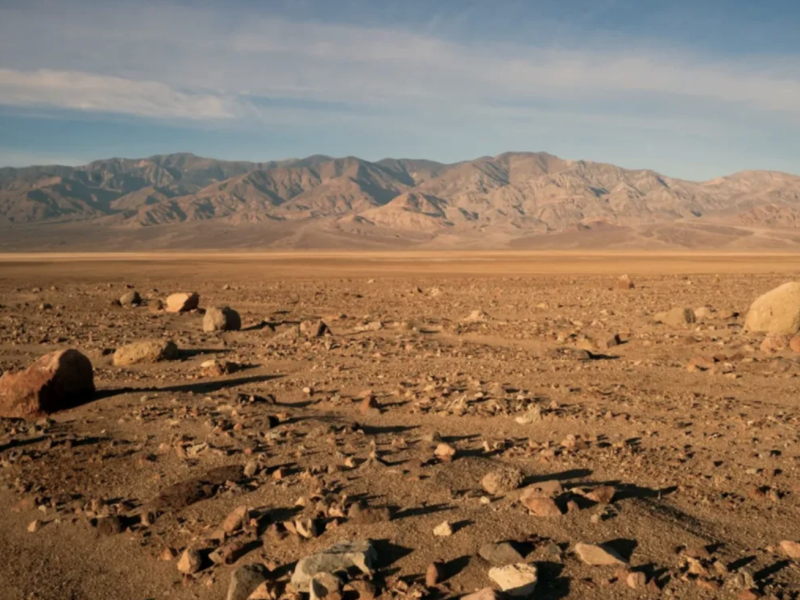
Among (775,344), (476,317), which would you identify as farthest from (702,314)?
(476,317)

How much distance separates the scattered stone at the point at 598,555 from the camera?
182 inches

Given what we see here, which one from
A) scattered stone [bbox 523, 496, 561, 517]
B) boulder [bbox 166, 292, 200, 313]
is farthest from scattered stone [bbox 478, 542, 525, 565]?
boulder [bbox 166, 292, 200, 313]

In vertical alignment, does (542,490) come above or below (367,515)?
above

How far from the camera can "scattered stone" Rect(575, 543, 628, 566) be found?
15.2 ft

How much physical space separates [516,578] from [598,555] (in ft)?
2.21

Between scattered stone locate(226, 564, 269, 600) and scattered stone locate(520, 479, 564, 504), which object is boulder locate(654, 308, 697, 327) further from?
scattered stone locate(226, 564, 269, 600)

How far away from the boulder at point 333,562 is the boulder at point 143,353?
820 centimetres

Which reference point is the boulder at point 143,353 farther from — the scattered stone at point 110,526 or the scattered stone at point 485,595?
the scattered stone at point 485,595

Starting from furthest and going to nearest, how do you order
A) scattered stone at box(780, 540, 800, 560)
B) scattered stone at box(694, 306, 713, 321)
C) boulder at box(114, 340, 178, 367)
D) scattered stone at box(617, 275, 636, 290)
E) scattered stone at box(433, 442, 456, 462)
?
scattered stone at box(617, 275, 636, 290) < scattered stone at box(694, 306, 713, 321) < boulder at box(114, 340, 178, 367) < scattered stone at box(433, 442, 456, 462) < scattered stone at box(780, 540, 800, 560)

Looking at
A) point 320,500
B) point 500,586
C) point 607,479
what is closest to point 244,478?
point 320,500

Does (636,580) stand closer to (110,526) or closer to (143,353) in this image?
(110,526)

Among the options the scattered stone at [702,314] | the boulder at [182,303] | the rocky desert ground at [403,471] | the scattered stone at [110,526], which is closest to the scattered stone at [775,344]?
the rocky desert ground at [403,471]

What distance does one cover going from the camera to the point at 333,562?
460cm

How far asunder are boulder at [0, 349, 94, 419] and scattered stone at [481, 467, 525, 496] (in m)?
5.77
